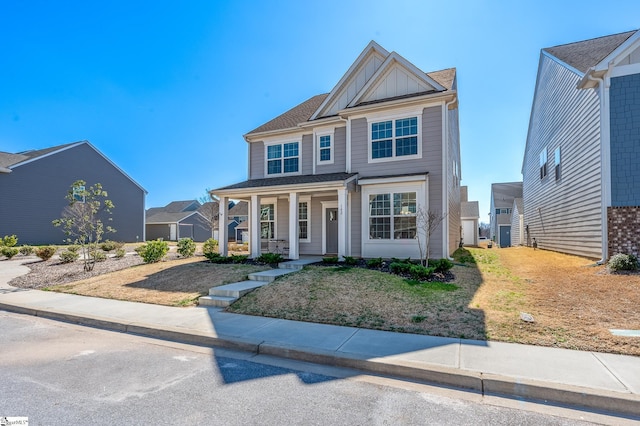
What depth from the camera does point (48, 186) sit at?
26.1 meters

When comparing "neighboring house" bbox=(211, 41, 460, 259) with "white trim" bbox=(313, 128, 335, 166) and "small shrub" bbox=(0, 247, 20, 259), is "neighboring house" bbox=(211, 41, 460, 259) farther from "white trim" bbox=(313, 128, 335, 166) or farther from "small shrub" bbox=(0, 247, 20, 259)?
"small shrub" bbox=(0, 247, 20, 259)

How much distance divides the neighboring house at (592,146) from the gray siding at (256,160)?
12.9 m

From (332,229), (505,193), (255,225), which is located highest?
(505,193)

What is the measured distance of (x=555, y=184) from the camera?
15.6 metres

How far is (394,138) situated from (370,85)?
2532mm

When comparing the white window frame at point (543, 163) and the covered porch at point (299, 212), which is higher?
the white window frame at point (543, 163)

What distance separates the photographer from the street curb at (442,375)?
3.33 m

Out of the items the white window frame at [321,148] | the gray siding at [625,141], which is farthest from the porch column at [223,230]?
the gray siding at [625,141]

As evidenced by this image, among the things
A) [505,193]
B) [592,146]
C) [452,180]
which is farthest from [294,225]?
[505,193]

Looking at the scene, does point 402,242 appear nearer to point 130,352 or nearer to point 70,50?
point 130,352

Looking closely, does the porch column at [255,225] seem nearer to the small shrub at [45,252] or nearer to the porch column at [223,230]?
the porch column at [223,230]

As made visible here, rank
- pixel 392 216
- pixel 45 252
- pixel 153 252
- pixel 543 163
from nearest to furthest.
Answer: pixel 392 216 < pixel 153 252 < pixel 45 252 < pixel 543 163

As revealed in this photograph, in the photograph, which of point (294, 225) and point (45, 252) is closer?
point (294, 225)

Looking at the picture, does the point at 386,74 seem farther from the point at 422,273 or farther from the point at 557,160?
the point at 557,160
